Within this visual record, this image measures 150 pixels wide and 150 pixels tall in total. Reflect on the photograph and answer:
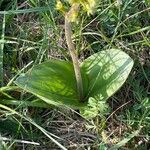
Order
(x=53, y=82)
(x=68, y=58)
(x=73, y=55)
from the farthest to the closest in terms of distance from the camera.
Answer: (x=68, y=58)
(x=53, y=82)
(x=73, y=55)

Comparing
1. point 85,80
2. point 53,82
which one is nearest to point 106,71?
point 85,80

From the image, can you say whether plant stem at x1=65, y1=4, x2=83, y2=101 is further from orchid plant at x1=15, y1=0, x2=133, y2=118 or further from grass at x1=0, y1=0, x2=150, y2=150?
grass at x1=0, y1=0, x2=150, y2=150

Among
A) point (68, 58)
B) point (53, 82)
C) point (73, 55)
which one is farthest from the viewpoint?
point (68, 58)

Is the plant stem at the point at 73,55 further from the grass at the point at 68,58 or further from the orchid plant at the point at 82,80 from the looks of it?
the grass at the point at 68,58

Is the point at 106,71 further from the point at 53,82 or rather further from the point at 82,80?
the point at 53,82

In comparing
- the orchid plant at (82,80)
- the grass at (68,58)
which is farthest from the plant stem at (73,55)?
the grass at (68,58)

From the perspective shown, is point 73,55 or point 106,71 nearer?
point 73,55

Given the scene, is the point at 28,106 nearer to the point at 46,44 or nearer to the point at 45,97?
the point at 45,97
